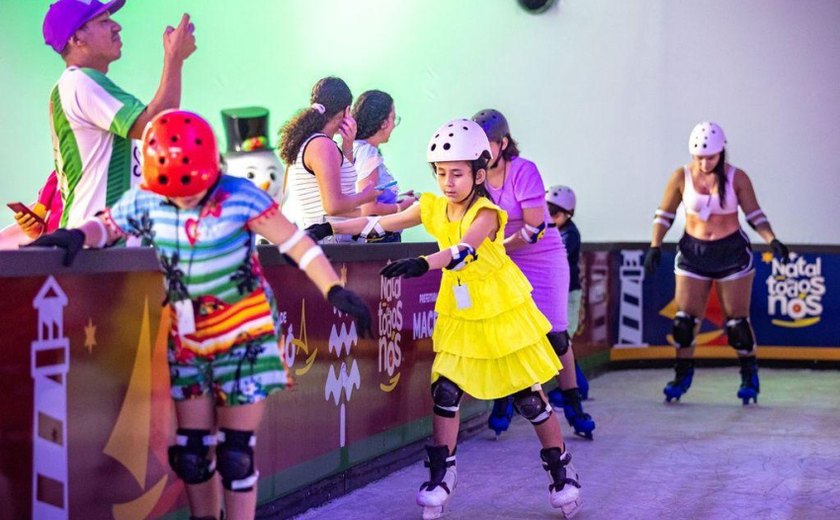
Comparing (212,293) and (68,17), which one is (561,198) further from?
(212,293)

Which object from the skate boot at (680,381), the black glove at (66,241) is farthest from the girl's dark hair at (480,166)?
the skate boot at (680,381)

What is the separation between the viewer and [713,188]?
26.3ft

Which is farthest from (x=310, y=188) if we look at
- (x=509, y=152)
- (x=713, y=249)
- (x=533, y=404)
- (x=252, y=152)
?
(x=252, y=152)

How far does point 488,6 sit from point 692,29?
82.7 inches

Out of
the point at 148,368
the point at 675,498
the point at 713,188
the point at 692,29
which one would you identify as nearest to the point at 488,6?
the point at 692,29

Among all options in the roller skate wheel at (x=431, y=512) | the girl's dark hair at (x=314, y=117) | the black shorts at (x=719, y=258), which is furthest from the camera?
the black shorts at (x=719, y=258)

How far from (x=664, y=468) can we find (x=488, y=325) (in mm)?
1693

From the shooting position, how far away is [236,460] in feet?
10.8

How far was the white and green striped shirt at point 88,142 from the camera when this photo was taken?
149 inches

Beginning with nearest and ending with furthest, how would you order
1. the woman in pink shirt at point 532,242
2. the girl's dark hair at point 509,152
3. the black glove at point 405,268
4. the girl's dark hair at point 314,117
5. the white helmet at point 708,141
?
the black glove at point 405,268, the girl's dark hair at point 314,117, the woman in pink shirt at point 532,242, the girl's dark hair at point 509,152, the white helmet at point 708,141

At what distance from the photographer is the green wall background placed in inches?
452

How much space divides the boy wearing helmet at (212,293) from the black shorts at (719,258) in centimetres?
519

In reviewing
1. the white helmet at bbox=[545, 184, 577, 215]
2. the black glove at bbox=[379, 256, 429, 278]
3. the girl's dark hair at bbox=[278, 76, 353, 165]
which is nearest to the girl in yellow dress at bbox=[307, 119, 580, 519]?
the black glove at bbox=[379, 256, 429, 278]

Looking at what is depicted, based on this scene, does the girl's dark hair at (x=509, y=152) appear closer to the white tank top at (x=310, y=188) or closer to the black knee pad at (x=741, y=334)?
the white tank top at (x=310, y=188)
